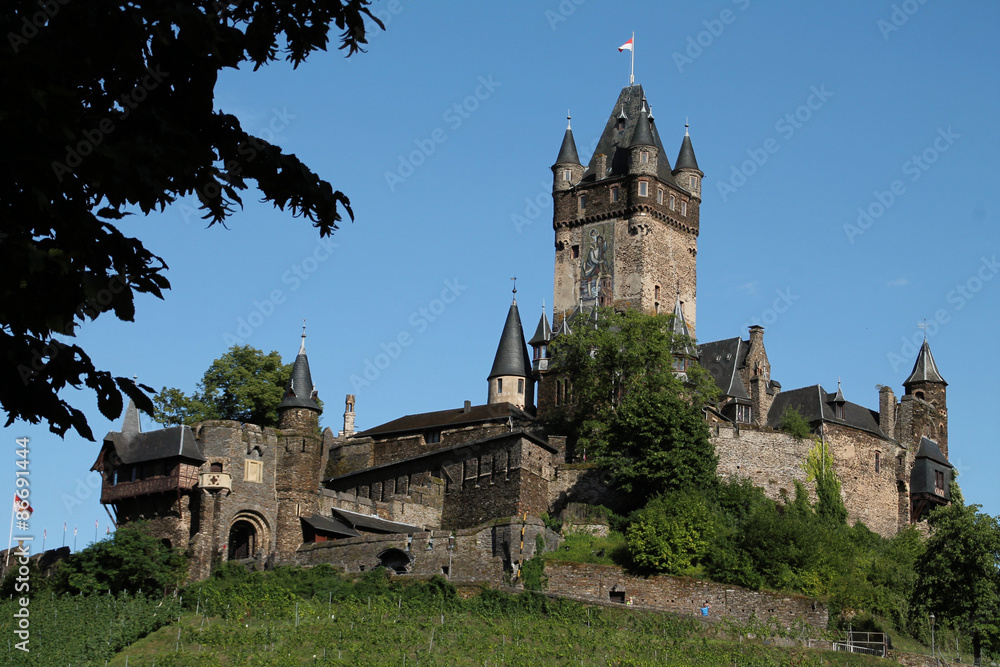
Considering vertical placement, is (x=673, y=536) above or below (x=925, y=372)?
below

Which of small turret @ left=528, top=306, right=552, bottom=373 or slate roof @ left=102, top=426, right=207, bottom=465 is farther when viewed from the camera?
small turret @ left=528, top=306, right=552, bottom=373

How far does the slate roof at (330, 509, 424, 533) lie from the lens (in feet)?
153

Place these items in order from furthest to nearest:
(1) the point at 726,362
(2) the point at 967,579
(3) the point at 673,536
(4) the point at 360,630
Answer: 1. (1) the point at 726,362
2. (3) the point at 673,536
3. (2) the point at 967,579
4. (4) the point at 360,630

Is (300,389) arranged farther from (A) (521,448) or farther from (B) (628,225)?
(B) (628,225)

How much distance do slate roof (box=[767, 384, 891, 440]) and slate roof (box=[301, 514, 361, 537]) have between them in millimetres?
19067

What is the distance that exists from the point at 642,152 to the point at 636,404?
71.8 ft

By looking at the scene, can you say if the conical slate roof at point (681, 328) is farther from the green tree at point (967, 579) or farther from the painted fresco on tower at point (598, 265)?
the green tree at point (967, 579)

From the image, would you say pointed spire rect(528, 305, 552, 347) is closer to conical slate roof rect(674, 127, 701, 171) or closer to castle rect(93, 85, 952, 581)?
castle rect(93, 85, 952, 581)

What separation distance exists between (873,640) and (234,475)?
21.4 metres

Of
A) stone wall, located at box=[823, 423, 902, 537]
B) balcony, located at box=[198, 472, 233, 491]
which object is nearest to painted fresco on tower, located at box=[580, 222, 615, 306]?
stone wall, located at box=[823, 423, 902, 537]

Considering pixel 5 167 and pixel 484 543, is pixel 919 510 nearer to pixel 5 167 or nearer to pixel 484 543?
pixel 484 543

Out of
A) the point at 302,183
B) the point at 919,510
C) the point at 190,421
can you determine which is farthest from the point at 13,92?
the point at 919,510

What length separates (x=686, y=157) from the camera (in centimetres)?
6850

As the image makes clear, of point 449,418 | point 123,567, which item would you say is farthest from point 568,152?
point 123,567
